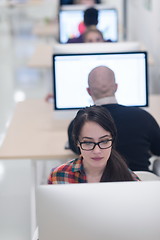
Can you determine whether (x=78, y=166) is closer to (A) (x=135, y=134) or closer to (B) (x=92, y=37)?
(A) (x=135, y=134)

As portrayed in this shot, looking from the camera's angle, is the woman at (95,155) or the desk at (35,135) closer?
the woman at (95,155)

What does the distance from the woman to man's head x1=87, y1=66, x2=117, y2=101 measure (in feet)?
2.52

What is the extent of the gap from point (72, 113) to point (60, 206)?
195 cm

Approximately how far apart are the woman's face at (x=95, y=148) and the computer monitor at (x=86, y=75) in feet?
3.73

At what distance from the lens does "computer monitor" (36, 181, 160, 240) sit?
4.91ft

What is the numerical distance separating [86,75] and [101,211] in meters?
1.92

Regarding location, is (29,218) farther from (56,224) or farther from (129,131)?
(56,224)

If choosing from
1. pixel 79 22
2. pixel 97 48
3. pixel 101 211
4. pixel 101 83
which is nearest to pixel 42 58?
pixel 79 22

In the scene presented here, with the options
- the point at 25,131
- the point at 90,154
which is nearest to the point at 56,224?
the point at 90,154

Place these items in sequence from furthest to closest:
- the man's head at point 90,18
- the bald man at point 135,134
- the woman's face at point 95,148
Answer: the man's head at point 90,18, the bald man at point 135,134, the woman's face at point 95,148

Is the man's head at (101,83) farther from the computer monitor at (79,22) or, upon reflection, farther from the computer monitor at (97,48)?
the computer monitor at (79,22)

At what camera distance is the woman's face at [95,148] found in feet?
7.09

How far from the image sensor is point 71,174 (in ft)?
7.41

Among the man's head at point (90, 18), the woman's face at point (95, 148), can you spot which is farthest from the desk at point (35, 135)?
the man's head at point (90, 18)
